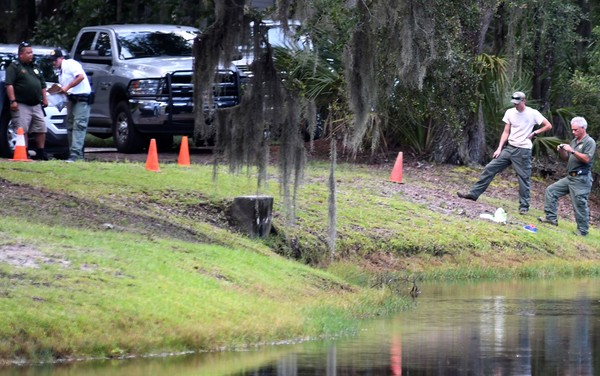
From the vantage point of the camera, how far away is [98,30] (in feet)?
91.5

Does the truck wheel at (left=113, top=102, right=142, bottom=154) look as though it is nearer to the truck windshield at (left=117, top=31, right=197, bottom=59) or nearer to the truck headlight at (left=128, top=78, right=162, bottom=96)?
the truck headlight at (left=128, top=78, right=162, bottom=96)

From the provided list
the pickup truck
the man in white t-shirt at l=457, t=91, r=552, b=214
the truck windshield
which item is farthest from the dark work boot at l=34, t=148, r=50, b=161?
the man in white t-shirt at l=457, t=91, r=552, b=214

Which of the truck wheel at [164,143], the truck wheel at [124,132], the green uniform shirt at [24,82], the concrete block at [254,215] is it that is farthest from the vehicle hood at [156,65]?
the concrete block at [254,215]

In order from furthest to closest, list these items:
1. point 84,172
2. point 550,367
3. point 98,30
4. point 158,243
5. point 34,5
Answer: point 34,5 → point 98,30 → point 84,172 → point 158,243 → point 550,367

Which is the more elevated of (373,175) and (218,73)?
(218,73)

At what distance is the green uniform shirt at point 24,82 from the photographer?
73.4 ft

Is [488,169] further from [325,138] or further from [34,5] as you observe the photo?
[34,5]

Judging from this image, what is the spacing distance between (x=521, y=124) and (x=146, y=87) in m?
7.21

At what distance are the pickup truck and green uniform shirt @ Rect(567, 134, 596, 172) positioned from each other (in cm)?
609

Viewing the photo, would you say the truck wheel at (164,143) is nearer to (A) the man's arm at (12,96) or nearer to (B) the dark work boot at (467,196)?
(A) the man's arm at (12,96)

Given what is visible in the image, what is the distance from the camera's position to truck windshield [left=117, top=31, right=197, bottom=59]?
27078 mm

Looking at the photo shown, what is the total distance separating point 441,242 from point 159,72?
24.1ft

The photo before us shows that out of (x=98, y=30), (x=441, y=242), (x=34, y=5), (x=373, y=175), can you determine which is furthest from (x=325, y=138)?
(x=34, y=5)

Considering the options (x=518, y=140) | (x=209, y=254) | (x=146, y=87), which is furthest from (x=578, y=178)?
(x=209, y=254)
